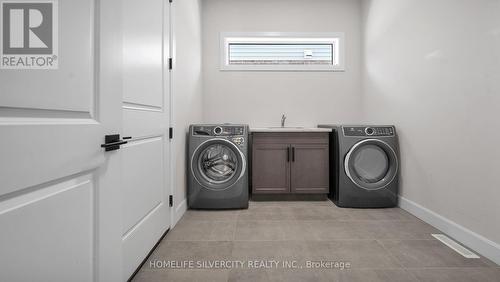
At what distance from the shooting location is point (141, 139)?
5.43ft

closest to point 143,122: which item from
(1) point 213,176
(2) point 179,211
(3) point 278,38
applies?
(2) point 179,211

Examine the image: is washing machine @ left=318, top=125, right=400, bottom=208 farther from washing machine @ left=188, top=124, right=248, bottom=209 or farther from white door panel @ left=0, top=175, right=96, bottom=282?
white door panel @ left=0, top=175, right=96, bottom=282

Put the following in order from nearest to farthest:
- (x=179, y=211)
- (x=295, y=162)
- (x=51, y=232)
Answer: (x=51, y=232)
(x=179, y=211)
(x=295, y=162)

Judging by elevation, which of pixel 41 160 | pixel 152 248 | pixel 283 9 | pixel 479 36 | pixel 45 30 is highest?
pixel 283 9

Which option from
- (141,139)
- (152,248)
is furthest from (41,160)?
(152,248)

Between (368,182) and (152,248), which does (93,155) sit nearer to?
(152,248)

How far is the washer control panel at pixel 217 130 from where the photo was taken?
106 inches

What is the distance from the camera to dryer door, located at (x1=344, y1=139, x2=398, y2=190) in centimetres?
270

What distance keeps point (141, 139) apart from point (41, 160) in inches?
38.1

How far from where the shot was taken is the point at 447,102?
2.06 metres

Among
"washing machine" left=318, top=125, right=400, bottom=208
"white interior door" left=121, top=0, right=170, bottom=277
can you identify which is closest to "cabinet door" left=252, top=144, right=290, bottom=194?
"washing machine" left=318, top=125, right=400, bottom=208

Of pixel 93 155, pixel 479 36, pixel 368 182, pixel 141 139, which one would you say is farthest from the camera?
pixel 368 182

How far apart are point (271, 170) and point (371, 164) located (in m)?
1.09

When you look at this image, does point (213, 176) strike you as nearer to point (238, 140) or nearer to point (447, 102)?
point (238, 140)
